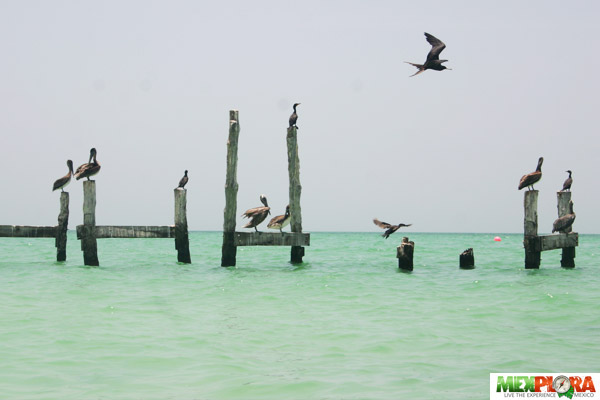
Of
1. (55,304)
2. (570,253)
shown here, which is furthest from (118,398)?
(570,253)

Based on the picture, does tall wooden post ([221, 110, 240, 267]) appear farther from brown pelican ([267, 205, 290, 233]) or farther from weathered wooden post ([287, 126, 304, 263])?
weathered wooden post ([287, 126, 304, 263])

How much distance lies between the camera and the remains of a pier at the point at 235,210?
17.1 m

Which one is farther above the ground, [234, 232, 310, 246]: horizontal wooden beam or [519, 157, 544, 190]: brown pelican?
[519, 157, 544, 190]: brown pelican

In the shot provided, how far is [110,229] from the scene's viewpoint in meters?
17.3

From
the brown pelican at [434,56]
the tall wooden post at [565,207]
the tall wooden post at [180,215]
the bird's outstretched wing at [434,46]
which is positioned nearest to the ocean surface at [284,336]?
the tall wooden post at [180,215]

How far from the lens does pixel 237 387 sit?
268 inches

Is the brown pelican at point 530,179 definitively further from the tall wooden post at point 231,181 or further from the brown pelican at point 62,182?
the brown pelican at point 62,182

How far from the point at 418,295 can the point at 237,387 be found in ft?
23.9

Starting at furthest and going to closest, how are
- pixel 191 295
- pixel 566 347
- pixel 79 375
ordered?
pixel 191 295 < pixel 566 347 < pixel 79 375

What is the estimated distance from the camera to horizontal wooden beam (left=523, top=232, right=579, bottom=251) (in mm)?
17000

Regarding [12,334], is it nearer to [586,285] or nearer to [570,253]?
[586,285]

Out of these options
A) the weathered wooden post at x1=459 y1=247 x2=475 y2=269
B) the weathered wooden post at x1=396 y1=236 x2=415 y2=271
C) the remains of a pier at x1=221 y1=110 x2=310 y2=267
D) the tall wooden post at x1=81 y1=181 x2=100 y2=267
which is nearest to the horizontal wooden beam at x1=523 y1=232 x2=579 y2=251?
the weathered wooden post at x1=459 y1=247 x2=475 y2=269

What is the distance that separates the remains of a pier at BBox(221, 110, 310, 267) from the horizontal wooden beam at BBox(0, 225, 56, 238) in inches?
187

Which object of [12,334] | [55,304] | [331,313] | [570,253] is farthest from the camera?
[570,253]
